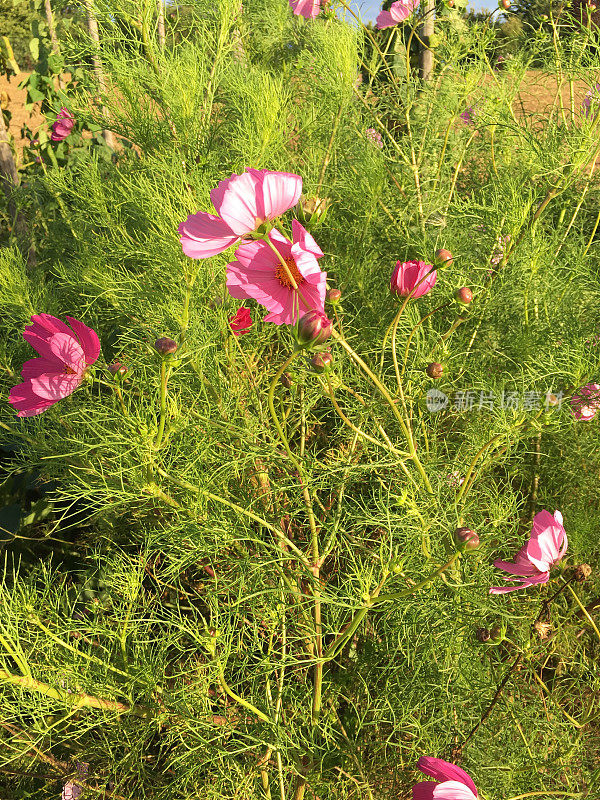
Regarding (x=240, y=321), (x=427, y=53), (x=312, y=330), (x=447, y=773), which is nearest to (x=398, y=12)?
(x=427, y=53)

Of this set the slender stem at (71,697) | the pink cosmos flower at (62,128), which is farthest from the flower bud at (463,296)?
the pink cosmos flower at (62,128)

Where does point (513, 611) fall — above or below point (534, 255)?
below

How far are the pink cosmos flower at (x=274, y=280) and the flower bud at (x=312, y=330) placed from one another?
0.19ft

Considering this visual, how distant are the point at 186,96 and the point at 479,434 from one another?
27.6 inches

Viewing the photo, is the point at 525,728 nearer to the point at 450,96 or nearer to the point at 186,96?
the point at 186,96

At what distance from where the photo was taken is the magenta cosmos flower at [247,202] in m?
0.57

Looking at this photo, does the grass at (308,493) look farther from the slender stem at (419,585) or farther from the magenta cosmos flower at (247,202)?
the magenta cosmos flower at (247,202)

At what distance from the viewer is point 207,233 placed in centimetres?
61

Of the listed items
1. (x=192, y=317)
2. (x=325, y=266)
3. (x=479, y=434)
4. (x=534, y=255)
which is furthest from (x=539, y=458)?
(x=192, y=317)

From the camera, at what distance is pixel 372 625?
0.92 meters

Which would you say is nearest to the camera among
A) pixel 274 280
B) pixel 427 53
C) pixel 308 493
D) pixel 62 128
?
pixel 274 280

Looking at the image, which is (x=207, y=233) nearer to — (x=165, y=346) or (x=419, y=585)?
(x=165, y=346)

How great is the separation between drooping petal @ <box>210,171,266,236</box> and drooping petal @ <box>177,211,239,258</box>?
26 mm

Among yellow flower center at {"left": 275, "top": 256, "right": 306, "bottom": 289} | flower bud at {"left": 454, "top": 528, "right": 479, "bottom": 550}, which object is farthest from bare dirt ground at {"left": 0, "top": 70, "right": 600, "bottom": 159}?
flower bud at {"left": 454, "top": 528, "right": 479, "bottom": 550}
